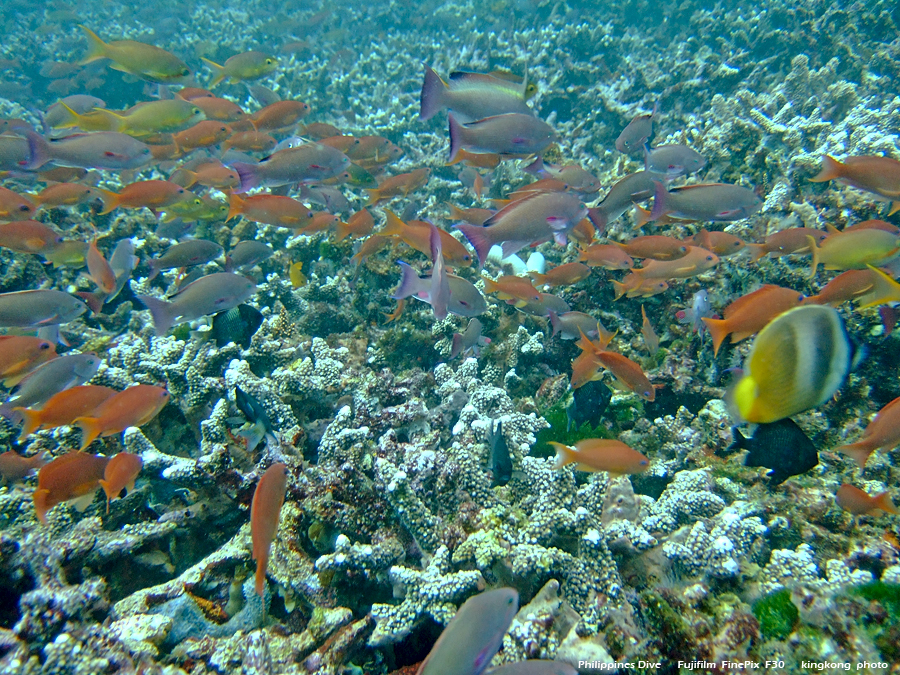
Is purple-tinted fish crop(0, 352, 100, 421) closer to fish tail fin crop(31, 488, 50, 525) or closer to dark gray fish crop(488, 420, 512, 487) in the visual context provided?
fish tail fin crop(31, 488, 50, 525)

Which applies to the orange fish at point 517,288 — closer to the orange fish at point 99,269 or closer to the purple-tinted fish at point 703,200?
the purple-tinted fish at point 703,200

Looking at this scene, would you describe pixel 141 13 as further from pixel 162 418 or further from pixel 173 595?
pixel 173 595

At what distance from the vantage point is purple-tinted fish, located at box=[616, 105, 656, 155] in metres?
5.09

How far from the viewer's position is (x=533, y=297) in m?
3.76

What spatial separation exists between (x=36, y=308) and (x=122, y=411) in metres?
1.80

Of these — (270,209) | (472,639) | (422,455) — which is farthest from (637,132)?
(472,639)

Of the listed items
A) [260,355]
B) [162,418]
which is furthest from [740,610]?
[162,418]

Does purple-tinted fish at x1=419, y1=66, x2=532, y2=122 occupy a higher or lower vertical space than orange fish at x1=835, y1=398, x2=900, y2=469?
higher

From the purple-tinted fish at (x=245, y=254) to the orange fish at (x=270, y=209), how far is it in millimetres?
453

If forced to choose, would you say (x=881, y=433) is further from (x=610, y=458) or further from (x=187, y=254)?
(x=187, y=254)

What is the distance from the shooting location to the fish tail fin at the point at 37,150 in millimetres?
4207

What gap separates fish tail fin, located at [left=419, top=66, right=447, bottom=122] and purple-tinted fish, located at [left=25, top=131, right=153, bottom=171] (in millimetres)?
3626

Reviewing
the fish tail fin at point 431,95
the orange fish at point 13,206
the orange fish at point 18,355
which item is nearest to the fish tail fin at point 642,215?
the fish tail fin at point 431,95

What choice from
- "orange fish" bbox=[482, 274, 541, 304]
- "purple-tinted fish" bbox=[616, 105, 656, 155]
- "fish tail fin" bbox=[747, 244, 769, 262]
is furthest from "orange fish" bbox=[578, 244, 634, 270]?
"purple-tinted fish" bbox=[616, 105, 656, 155]
